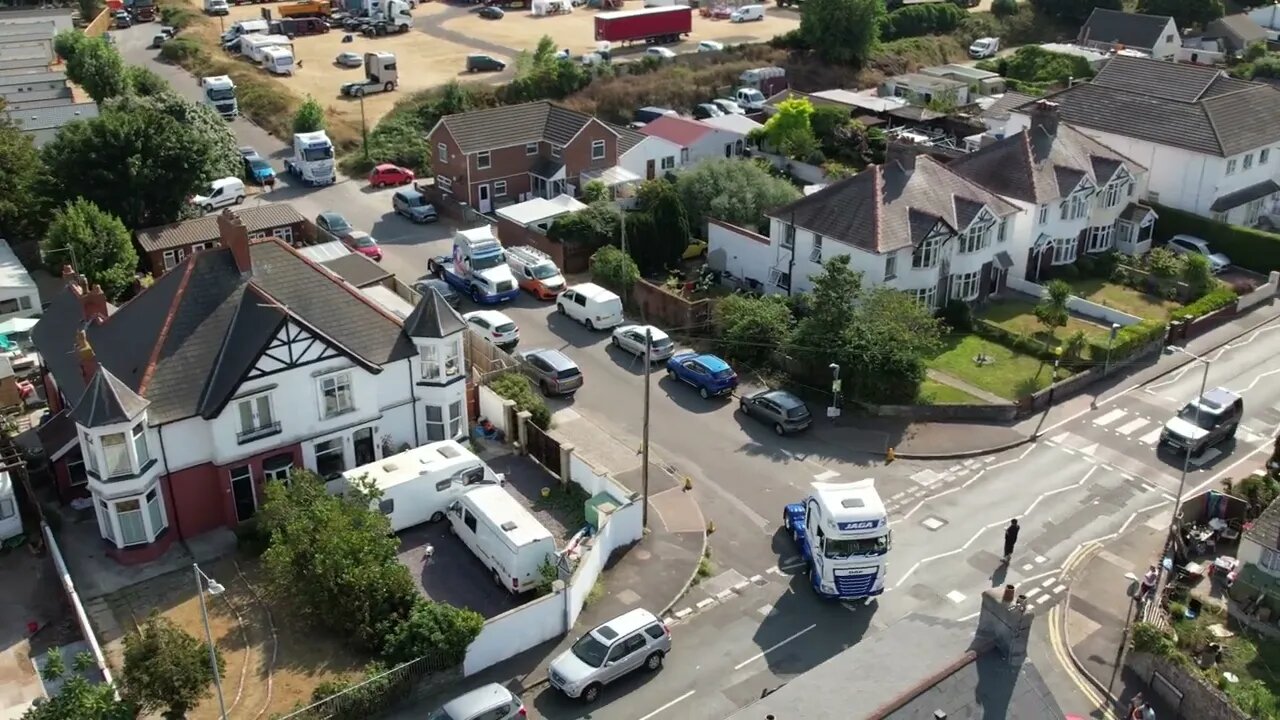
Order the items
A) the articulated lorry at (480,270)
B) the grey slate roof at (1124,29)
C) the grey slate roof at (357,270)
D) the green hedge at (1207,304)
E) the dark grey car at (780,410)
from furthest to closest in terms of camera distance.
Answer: the grey slate roof at (1124,29) → the articulated lorry at (480,270) → the green hedge at (1207,304) → the grey slate roof at (357,270) → the dark grey car at (780,410)

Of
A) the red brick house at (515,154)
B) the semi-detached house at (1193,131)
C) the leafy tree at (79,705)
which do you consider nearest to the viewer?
the leafy tree at (79,705)

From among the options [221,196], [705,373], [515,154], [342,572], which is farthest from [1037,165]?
[221,196]

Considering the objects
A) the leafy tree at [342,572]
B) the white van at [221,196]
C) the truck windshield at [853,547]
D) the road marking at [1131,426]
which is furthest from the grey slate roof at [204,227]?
the road marking at [1131,426]

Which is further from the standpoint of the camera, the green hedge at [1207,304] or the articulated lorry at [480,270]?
the articulated lorry at [480,270]

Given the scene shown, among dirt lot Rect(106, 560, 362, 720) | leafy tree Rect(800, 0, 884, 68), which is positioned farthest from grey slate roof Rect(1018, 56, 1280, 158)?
dirt lot Rect(106, 560, 362, 720)

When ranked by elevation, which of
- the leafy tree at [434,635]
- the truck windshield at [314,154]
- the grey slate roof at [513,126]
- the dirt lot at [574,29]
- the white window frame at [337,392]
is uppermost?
the grey slate roof at [513,126]

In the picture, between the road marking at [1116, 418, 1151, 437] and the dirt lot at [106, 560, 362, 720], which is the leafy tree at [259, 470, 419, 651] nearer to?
the dirt lot at [106, 560, 362, 720]

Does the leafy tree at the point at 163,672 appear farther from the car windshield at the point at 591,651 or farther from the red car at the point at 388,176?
the red car at the point at 388,176
